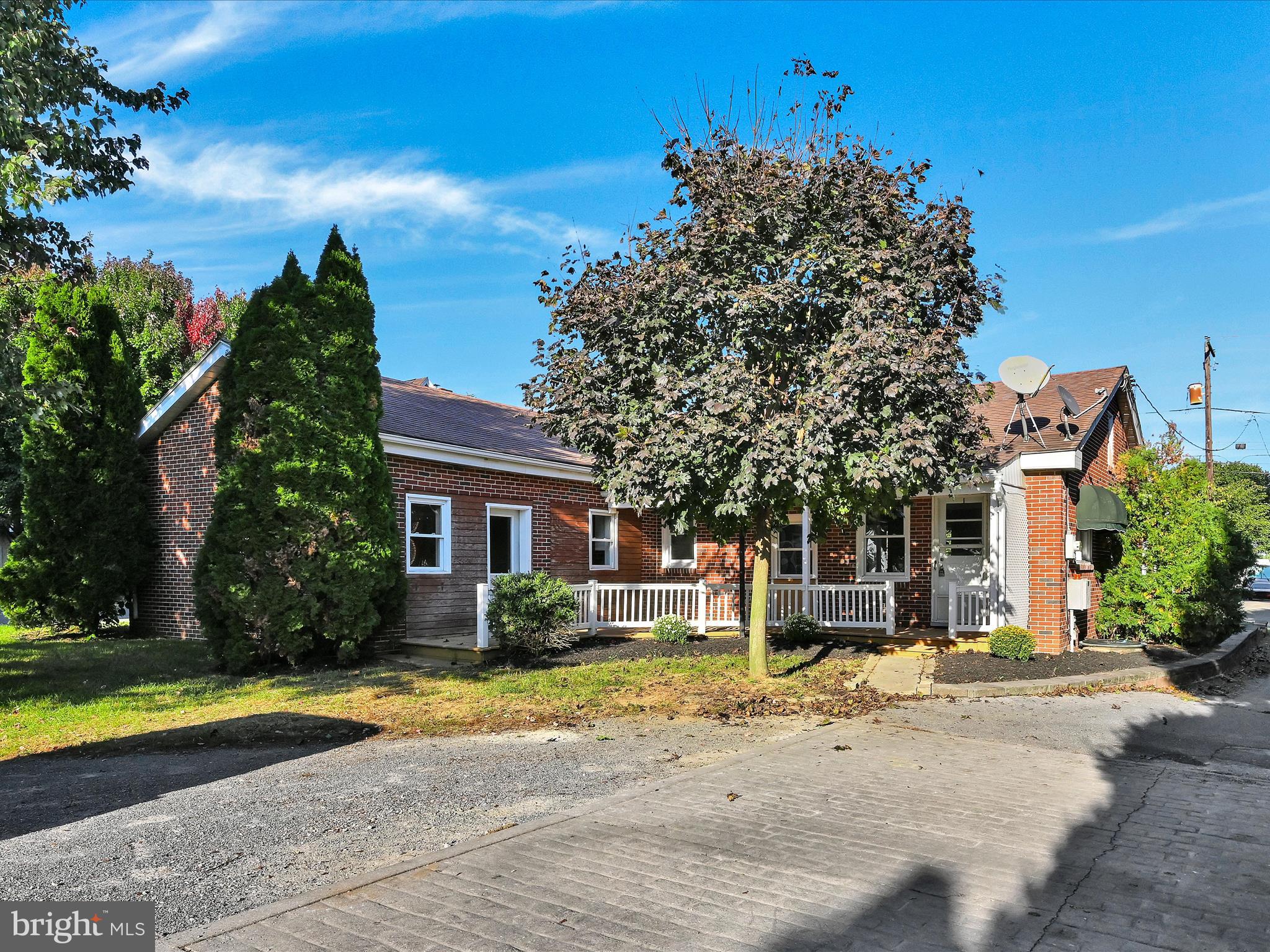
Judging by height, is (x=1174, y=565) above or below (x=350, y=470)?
below

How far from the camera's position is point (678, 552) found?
2028 cm

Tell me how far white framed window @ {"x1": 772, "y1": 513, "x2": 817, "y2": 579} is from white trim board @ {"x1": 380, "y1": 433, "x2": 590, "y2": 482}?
14.4 ft

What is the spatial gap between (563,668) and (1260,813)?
8.62 metres

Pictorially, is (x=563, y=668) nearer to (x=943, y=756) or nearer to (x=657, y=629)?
(x=657, y=629)

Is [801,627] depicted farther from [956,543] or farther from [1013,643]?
[956,543]

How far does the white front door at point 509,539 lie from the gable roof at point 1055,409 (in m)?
8.42

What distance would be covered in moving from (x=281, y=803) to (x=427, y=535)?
8748 millimetres

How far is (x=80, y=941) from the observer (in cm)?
398

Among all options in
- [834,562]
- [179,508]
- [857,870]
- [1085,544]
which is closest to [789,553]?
[834,562]

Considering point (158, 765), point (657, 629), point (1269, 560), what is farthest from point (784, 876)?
point (1269, 560)

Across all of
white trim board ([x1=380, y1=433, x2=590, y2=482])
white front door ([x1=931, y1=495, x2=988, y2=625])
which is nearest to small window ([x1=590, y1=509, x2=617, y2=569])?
white trim board ([x1=380, y1=433, x2=590, y2=482])

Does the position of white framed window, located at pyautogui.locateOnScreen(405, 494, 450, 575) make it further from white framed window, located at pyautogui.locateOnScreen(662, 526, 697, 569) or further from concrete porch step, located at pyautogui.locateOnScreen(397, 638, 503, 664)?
white framed window, located at pyautogui.locateOnScreen(662, 526, 697, 569)

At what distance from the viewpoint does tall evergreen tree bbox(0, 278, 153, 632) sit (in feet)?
49.2

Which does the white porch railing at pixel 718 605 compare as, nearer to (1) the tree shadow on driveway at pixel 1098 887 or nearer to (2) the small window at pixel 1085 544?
(2) the small window at pixel 1085 544
